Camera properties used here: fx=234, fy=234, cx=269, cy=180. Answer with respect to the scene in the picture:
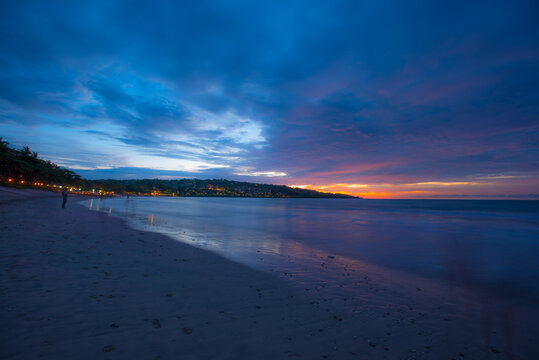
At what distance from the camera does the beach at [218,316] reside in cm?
396

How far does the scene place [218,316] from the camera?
512cm

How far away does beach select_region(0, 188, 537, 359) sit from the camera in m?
3.96

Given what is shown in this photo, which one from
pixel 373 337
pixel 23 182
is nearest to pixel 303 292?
pixel 373 337

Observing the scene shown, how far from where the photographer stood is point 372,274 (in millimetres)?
Answer: 9750

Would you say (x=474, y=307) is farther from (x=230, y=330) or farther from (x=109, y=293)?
(x=109, y=293)

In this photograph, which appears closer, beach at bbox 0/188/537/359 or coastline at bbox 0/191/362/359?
coastline at bbox 0/191/362/359

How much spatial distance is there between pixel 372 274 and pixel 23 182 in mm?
105895

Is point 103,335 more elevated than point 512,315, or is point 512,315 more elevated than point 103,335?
point 103,335

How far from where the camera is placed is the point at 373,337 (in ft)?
15.8

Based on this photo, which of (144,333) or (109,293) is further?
(109,293)

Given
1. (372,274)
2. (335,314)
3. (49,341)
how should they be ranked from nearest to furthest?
1. (49,341)
2. (335,314)
3. (372,274)

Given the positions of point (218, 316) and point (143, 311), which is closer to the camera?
point (143, 311)

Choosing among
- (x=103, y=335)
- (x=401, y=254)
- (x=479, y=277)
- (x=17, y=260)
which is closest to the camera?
(x=103, y=335)

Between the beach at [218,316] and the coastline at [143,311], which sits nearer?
the coastline at [143,311]
